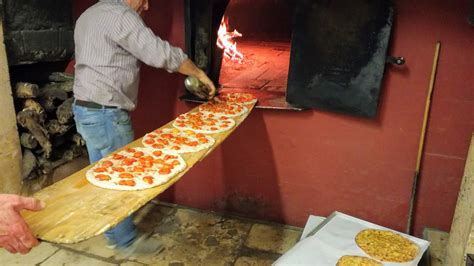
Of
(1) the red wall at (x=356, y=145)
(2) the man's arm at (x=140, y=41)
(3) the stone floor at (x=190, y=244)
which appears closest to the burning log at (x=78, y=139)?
(1) the red wall at (x=356, y=145)

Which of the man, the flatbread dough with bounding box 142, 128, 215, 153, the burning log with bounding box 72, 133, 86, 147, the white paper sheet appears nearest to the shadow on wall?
the man

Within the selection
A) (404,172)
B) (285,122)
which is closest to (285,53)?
(285,122)

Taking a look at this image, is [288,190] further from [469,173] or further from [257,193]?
[469,173]

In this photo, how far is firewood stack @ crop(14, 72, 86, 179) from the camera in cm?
361

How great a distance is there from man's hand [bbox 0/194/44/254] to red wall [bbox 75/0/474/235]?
7.93ft

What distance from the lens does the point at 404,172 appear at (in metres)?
3.44

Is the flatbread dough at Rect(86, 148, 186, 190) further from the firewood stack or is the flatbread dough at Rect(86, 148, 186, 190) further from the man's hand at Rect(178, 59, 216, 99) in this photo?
the firewood stack

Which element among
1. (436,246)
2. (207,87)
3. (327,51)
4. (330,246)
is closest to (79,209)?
(207,87)

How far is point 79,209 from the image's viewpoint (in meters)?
1.89

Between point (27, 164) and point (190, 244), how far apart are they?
1729mm

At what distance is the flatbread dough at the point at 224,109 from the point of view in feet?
11.0

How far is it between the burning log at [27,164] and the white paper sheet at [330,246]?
98.6 inches

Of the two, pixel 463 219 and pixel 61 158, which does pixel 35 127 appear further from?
pixel 463 219

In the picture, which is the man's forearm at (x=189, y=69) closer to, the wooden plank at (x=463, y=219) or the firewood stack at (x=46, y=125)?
the firewood stack at (x=46, y=125)
